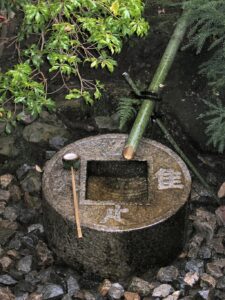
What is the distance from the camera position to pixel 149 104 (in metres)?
4.92

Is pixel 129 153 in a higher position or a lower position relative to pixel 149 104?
lower

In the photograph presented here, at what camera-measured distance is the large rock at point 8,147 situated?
5648mm

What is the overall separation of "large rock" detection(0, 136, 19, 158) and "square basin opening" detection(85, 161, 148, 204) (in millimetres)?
1198

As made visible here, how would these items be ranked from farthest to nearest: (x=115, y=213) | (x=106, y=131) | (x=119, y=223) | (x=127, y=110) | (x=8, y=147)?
(x=106, y=131)
(x=8, y=147)
(x=127, y=110)
(x=115, y=213)
(x=119, y=223)

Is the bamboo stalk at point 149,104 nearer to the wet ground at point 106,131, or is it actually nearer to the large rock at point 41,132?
the wet ground at point 106,131

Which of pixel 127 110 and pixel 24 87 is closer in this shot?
pixel 24 87

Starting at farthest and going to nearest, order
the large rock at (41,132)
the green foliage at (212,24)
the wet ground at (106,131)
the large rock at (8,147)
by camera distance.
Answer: the large rock at (41,132), the large rock at (8,147), the green foliage at (212,24), the wet ground at (106,131)

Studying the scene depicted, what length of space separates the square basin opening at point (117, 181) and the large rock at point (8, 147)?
1.20m

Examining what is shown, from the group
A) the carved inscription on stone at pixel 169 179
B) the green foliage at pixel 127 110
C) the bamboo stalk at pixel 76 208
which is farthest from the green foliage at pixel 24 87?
the carved inscription on stone at pixel 169 179

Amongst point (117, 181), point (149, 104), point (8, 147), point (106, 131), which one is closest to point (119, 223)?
point (117, 181)

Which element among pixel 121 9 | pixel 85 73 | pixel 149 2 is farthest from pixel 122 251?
pixel 149 2

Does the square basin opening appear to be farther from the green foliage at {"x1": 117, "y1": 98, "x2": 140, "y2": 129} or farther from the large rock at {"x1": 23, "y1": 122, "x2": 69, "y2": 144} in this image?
the large rock at {"x1": 23, "y1": 122, "x2": 69, "y2": 144}

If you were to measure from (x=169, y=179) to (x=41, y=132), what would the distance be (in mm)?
1951

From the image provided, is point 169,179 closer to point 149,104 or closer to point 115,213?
point 115,213
